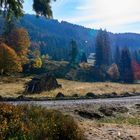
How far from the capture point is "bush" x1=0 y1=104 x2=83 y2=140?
13.1m

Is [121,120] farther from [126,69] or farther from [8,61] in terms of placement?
[126,69]

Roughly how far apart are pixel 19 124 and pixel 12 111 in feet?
4.09

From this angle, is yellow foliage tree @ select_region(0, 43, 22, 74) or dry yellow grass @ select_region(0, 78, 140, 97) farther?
yellow foliage tree @ select_region(0, 43, 22, 74)

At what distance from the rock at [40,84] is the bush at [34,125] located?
5005 cm

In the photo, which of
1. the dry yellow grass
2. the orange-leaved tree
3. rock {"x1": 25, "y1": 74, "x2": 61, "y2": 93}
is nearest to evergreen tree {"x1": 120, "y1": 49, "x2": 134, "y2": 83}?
the orange-leaved tree

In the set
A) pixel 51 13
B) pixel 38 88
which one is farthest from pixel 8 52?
pixel 51 13

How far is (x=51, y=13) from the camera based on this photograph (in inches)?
690

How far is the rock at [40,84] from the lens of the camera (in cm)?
6620

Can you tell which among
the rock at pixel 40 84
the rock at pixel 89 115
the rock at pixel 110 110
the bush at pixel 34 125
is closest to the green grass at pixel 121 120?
the rock at pixel 89 115

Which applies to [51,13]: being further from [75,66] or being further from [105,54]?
[105,54]

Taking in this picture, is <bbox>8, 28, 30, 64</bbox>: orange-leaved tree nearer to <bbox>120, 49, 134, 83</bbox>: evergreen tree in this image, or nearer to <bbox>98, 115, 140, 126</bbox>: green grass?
<bbox>120, 49, 134, 83</bbox>: evergreen tree

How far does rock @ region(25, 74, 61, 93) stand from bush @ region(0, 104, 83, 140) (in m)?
50.0

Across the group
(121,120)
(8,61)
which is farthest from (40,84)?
(121,120)

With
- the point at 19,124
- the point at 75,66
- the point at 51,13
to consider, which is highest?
the point at 51,13
